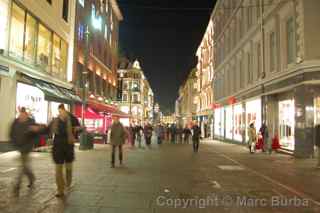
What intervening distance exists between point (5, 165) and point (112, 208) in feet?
24.2

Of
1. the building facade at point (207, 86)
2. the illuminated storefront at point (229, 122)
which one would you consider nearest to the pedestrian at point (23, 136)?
the illuminated storefront at point (229, 122)

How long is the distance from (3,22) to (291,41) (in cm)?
1516

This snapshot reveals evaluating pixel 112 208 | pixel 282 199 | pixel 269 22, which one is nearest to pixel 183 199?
pixel 112 208

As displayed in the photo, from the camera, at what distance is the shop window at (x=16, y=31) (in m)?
17.7

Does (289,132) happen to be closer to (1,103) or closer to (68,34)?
(1,103)

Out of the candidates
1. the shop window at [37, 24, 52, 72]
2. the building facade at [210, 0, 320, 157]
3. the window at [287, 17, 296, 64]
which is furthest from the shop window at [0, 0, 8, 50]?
the window at [287, 17, 296, 64]

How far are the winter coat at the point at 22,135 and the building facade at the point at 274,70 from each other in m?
13.9

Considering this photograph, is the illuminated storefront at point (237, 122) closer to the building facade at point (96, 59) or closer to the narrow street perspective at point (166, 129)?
the narrow street perspective at point (166, 129)

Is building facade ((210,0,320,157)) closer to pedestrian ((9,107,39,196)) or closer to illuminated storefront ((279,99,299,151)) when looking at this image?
illuminated storefront ((279,99,299,151))

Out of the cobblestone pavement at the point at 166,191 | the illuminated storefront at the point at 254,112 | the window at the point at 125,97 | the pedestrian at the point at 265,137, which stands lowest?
the cobblestone pavement at the point at 166,191

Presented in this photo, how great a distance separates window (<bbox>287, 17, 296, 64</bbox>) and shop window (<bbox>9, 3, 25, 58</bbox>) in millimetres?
14836

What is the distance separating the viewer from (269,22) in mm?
22312

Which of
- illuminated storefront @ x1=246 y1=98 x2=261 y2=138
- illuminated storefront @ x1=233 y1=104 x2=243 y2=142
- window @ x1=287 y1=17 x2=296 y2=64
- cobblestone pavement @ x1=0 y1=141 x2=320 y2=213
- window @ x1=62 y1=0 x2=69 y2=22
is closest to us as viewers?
cobblestone pavement @ x1=0 y1=141 x2=320 y2=213

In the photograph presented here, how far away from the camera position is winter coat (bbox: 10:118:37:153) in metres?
7.80
